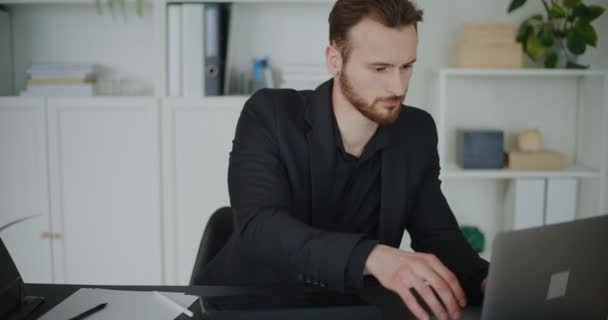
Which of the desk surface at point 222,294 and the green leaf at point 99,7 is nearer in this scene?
the desk surface at point 222,294

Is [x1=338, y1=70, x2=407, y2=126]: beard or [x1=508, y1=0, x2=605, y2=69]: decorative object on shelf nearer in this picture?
[x1=338, y1=70, x2=407, y2=126]: beard

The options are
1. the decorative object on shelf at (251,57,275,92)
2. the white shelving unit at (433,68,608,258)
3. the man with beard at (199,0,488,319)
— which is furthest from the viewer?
the white shelving unit at (433,68,608,258)

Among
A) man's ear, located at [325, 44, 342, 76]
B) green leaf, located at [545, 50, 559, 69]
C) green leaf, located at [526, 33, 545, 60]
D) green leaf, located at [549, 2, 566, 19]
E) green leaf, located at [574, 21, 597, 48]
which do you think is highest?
green leaf, located at [549, 2, 566, 19]

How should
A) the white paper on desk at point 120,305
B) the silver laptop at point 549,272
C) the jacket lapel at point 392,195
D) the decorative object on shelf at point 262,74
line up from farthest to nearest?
the decorative object on shelf at point 262,74
the jacket lapel at point 392,195
the white paper on desk at point 120,305
the silver laptop at point 549,272

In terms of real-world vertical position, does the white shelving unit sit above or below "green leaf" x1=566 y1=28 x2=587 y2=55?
below

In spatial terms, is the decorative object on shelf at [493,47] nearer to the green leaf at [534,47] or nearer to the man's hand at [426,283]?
the green leaf at [534,47]

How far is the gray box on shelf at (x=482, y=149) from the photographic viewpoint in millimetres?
2758

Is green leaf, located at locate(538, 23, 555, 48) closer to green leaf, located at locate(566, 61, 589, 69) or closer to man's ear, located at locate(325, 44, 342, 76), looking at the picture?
green leaf, located at locate(566, 61, 589, 69)

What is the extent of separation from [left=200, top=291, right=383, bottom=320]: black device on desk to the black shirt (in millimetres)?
506

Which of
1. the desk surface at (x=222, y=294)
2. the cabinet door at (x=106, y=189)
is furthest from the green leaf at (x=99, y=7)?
the desk surface at (x=222, y=294)

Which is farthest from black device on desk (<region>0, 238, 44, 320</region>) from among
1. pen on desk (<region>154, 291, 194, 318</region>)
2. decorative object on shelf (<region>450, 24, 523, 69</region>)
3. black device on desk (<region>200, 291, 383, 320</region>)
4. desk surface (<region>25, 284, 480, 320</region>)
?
decorative object on shelf (<region>450, 24, 523, 69</region>)

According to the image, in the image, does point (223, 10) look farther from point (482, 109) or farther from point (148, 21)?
point (482, 109)

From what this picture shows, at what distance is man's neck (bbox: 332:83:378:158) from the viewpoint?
1.60 metres

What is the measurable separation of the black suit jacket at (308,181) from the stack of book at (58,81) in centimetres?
140
